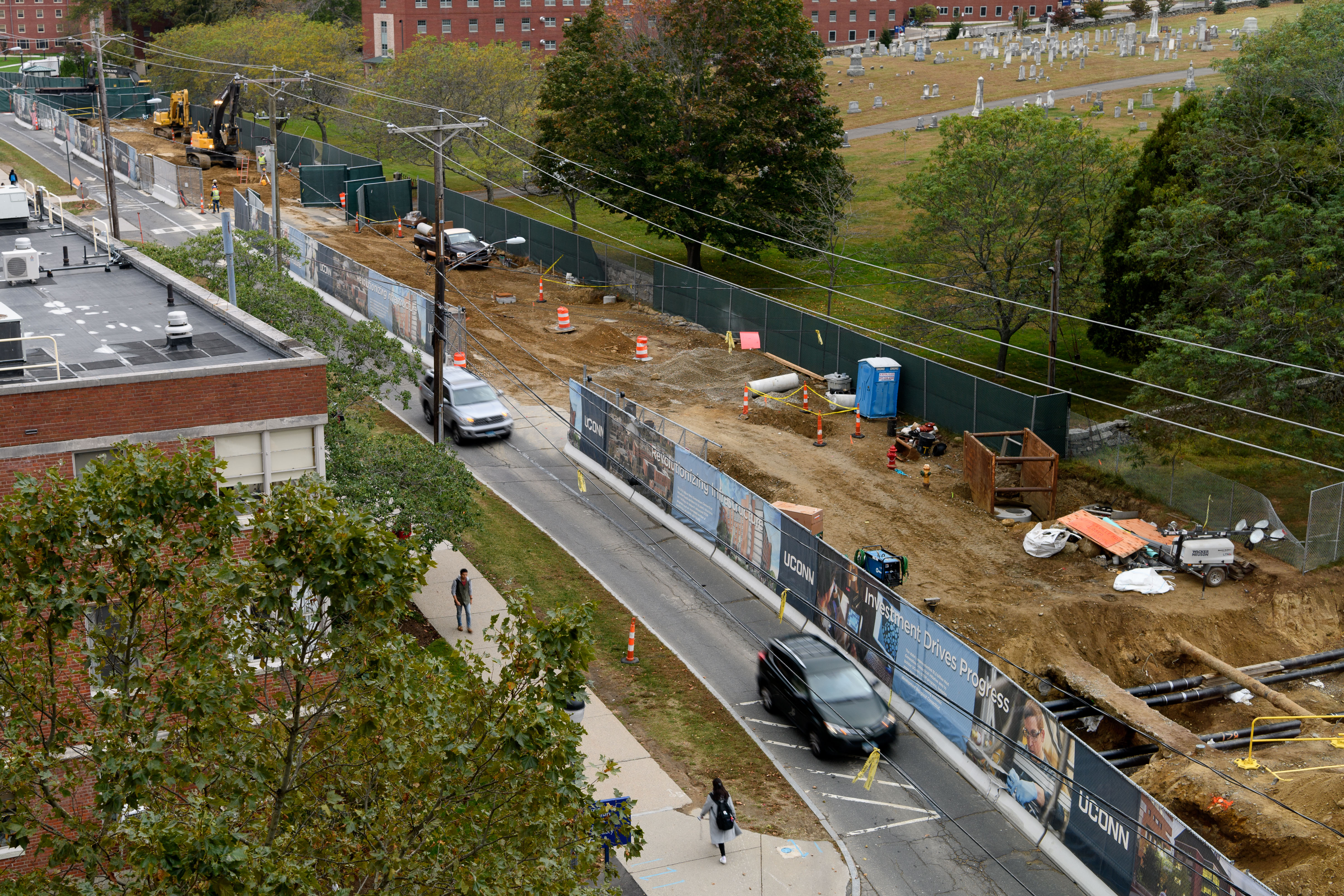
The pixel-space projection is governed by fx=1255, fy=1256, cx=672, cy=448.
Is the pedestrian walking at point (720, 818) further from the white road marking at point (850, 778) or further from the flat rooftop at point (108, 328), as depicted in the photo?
the flat rooftop at point (108, 328)

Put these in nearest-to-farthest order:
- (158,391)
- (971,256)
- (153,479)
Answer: (153,479) → (158,391) → (971,256)

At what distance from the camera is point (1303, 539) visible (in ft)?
103

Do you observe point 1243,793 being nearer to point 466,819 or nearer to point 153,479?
point 466,819

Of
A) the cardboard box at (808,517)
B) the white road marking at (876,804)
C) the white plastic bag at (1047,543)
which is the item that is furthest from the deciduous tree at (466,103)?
the white road marking at (876,804)

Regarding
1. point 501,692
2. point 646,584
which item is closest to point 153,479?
point 501,692

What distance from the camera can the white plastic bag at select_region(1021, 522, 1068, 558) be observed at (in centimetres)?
3134

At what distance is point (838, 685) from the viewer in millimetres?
23594

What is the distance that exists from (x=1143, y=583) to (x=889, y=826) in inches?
447

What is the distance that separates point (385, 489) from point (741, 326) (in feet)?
80.7

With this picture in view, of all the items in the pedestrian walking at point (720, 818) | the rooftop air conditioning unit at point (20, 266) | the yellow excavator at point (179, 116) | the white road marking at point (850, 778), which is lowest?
the white road marking at point (850, 778)

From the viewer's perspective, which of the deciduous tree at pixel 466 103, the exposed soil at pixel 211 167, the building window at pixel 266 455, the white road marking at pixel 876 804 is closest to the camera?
the building window at pixel 266 455

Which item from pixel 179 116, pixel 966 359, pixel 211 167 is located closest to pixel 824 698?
pixel 966 359

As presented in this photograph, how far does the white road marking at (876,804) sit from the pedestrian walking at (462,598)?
29.3 feet

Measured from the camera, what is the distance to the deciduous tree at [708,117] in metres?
53.3
